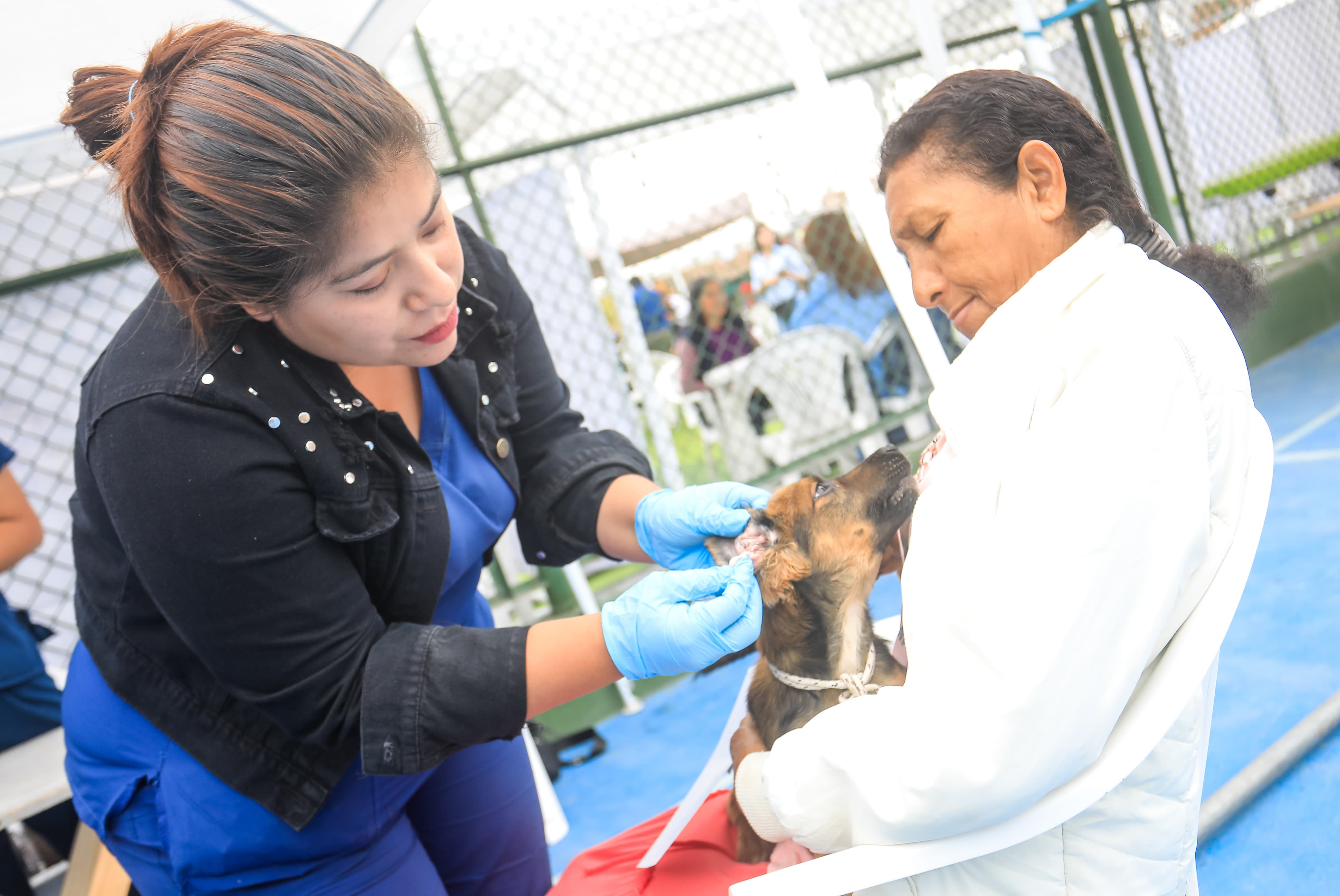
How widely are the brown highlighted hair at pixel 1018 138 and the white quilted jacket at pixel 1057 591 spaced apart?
0.54 ft

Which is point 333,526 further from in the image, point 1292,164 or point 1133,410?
point 1292,164

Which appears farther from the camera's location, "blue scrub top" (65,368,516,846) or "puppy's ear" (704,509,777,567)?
"puppy's ear" (704,509,777,567)

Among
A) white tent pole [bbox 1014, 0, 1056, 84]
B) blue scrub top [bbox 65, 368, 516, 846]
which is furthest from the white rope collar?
white tent pole [bbox 1014, 0, 1056, 84]

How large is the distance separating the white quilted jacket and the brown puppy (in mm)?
491

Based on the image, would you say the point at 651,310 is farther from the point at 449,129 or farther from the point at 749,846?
the point at 749,846

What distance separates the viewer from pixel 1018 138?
1372 mm

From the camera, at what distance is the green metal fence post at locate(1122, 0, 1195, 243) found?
19.9 ft

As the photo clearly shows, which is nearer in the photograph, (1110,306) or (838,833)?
(1110,306)

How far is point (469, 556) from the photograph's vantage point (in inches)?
67.5

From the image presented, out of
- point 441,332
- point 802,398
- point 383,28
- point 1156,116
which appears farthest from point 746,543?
point 1156,116

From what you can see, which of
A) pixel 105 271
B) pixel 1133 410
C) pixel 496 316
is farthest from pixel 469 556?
pixel 105 271

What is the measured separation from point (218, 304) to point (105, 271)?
273 cm

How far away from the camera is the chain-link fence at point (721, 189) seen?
3.43 metres

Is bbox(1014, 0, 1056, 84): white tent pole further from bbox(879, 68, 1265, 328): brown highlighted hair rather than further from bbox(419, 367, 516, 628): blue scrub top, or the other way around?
bbox(419, 367, 516, 628): blue scrub top
